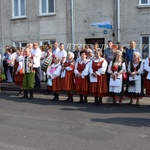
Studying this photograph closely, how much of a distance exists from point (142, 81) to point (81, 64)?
2.02m

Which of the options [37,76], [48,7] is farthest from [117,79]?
[48,7]

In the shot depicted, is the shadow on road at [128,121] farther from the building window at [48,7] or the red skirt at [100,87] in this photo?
the building window at [48,7]

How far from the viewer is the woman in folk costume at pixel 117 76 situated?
350 inches

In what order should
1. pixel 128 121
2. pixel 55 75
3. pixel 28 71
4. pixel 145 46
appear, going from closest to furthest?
pixel 128 121 → pixel 55 75 → pixel 28 71 → pixel 145 46

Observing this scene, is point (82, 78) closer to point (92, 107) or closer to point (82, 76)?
point (82, 76)

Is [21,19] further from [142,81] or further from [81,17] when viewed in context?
[142,81]

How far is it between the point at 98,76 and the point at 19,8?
1237 cm

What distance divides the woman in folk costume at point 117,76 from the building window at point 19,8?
11.9 meters

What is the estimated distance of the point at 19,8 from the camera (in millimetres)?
19609

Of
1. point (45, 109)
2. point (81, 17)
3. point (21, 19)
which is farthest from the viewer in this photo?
point (21, 19)

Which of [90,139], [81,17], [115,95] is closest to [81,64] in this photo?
[115,95]

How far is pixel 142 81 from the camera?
29.3 feet

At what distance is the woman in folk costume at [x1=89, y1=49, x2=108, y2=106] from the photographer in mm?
9039

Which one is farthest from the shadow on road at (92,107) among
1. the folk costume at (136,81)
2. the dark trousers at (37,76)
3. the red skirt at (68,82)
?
the dark trousers at (37,76)
